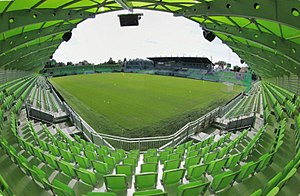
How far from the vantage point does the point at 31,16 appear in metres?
9.34

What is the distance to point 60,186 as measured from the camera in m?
5.00

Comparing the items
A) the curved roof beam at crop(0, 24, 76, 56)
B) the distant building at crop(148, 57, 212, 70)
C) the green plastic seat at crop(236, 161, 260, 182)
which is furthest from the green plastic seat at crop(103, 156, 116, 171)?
the distant building at crop(148, 57, 212, 70)

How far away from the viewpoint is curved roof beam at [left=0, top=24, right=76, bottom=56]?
459 inches

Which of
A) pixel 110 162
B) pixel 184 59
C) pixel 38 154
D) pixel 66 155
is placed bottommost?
pixel 110 162

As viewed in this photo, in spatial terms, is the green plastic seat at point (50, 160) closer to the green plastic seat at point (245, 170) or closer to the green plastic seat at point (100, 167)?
the green plastic seat at point (100, 167)

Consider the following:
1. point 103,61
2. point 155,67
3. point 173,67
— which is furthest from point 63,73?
point 173,67

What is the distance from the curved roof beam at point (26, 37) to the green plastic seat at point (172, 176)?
35.8 ft

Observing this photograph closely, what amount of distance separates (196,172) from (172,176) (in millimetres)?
746

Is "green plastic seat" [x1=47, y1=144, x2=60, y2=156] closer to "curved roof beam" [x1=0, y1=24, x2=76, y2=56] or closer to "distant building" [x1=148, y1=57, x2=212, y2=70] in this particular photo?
"curved roof beam" [x1=0, y1=24, x2=76, y2=56]

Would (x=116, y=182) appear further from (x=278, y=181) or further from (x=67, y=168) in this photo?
(x=278, y=181)

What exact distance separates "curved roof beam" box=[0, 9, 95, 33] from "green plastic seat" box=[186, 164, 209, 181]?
8.35 metres

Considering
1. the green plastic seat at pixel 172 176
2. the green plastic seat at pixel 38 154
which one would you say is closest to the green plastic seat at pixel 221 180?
the green plastic seat at pixel 172 176

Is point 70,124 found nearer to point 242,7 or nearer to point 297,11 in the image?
point 242,7

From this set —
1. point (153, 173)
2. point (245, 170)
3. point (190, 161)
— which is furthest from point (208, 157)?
point (153, 173)
